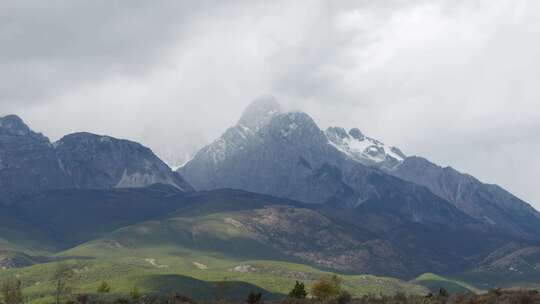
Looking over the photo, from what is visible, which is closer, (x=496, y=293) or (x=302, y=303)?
(x=496, y=293)

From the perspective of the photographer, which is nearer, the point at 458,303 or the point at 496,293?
the point at 458,303

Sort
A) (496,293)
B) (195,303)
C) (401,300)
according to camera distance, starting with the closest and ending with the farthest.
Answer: (496,293), (401,300), (195,303)

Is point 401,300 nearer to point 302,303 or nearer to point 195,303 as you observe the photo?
point 302,303

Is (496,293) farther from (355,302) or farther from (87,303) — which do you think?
(87,303)

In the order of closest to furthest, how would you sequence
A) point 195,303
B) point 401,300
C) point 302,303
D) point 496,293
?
1. point 496,293
2. point 401,300
3. point 302,303
4. point 195,303

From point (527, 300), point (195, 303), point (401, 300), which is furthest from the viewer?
point (195, 303)

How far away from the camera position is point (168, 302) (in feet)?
557

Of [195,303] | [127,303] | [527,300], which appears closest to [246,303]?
[195,303]

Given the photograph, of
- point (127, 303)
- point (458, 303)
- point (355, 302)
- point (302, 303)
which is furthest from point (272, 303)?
point (458, 303)

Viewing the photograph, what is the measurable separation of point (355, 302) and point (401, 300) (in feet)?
29.6

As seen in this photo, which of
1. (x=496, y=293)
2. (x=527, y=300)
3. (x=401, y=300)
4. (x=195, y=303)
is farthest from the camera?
(x=195, y=303)

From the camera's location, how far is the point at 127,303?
169375 mm

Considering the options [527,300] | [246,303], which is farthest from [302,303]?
[527,300]

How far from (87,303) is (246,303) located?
39815 mm
